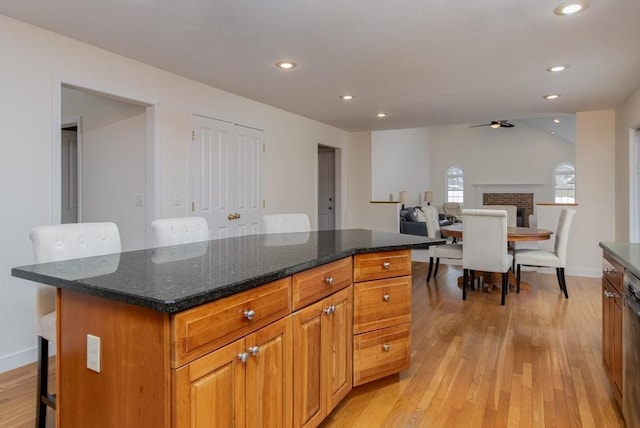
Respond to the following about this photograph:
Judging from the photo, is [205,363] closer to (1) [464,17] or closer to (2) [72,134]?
(1) [464,17]

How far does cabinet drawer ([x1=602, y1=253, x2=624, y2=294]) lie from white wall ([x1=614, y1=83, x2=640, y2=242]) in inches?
112

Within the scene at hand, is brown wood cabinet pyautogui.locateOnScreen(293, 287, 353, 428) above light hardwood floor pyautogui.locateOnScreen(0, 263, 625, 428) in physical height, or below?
above

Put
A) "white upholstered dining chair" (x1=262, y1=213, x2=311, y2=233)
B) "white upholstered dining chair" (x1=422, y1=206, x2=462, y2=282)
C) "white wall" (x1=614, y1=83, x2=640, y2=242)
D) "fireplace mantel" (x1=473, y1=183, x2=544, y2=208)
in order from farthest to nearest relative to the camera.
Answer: "fireplace mantel" (x1=473, y1=183, x2=544, y2=208), "white upholstered dining chair" (x1=422, y1=206, x2=462, y2=282), "white wall" (x1=614, y1=83, x2=640, y2=242), "white upholstered dining chair" (x1=262, y1=213, x2=311, y2=233)

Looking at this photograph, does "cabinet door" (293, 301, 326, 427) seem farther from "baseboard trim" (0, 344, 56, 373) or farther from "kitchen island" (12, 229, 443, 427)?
"baseboard trim" (0, 344, 56, 373)

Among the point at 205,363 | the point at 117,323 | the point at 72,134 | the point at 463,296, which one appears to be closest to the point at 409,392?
the point at 205,363

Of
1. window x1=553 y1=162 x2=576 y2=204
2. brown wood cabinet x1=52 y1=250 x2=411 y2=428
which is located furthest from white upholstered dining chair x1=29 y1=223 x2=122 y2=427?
window x1=553 y1=162 x2=576 y2=204

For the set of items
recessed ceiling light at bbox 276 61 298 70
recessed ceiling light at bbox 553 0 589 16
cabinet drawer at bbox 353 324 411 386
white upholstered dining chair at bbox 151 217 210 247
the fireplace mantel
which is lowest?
cabinet drawer at bbox 353 324 411 386

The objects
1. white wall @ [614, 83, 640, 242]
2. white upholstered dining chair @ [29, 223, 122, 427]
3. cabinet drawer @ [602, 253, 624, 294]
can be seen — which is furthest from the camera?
white wall @ [614, 83, 640, 242]

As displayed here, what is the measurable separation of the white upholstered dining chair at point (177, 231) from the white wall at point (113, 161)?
1230 millimetres

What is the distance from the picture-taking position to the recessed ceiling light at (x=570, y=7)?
91.0 inches

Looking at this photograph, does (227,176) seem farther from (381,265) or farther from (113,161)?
(381,265)

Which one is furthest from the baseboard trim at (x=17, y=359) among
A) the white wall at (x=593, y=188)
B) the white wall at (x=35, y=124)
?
the white wall at (x=593, y=188)

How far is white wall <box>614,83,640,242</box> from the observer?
4.33m

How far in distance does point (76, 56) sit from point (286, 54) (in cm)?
157
